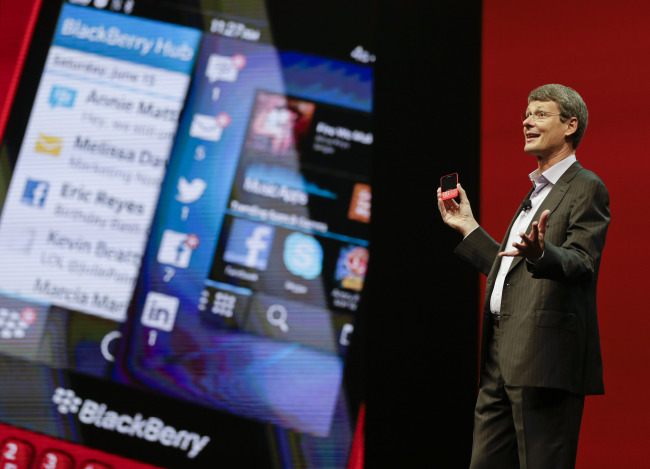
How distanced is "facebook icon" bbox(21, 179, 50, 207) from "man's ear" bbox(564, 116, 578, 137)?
6.67ft

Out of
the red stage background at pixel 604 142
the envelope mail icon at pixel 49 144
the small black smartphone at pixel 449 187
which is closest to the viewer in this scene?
the small black smartphone at pixel 449 187

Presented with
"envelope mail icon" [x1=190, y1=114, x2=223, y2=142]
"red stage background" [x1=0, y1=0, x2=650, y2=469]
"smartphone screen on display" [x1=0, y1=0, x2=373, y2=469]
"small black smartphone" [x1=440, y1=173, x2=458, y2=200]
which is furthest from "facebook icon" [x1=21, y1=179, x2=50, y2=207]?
"small black smartphone" [x1=440, y1=173, x2=458, y2=200]

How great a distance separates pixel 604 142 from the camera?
1.97 metres

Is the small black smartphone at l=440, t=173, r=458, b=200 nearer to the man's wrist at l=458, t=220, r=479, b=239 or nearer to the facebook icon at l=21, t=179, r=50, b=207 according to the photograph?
the man's wrist at l=458, t=220, r=479, b=239

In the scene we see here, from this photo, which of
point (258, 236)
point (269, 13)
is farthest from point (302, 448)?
point (269, 13)

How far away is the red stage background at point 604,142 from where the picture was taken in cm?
185

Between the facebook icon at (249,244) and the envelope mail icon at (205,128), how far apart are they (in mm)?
347

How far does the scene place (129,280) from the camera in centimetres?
247

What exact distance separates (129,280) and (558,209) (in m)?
1.69

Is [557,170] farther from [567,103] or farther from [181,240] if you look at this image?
[181,240]

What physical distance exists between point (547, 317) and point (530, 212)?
254mm

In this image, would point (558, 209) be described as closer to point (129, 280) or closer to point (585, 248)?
point (585, 248)

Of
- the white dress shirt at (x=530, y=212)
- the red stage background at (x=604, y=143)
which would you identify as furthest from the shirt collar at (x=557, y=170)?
the red stage background at (x=604, y=143)

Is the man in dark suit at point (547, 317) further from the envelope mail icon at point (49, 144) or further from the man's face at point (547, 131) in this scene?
the envelope mail icon at point (49, 144)
